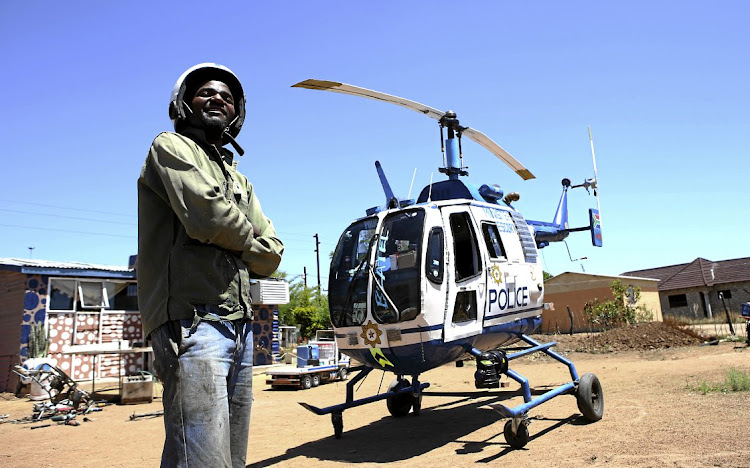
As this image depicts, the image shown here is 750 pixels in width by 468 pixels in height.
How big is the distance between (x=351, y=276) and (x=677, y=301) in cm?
3585

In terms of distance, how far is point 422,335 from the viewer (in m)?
5.48

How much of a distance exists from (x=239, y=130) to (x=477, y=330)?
4.30m

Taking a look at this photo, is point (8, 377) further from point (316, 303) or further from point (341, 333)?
point (316, 303)

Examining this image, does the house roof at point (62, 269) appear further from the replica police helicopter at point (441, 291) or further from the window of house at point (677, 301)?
the window of house at point (677, 301)

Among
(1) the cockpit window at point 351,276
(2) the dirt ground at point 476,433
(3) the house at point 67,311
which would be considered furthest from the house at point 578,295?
(1) the cockpit window at point 351,276

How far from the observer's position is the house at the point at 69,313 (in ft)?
47.9

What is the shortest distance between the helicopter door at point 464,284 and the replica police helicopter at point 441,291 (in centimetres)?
1

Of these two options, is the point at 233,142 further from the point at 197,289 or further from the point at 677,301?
the point at 677,301

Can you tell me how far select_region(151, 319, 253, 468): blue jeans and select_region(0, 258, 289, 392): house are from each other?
13.3m

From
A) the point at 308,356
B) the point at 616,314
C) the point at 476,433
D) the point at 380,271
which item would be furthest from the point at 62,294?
the point at 616,314

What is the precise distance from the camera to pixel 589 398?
248 inches

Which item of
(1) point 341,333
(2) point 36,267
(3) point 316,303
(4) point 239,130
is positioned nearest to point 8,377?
(2) point 36,267

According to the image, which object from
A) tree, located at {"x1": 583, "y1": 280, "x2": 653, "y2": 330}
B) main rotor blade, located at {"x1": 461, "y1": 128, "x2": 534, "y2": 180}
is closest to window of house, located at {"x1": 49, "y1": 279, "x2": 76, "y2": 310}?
main rotor blade, located at {"x1": 461, "y1": 128, "x2": 534, "y2": 180}

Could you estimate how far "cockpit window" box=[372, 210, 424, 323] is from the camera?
564cm
